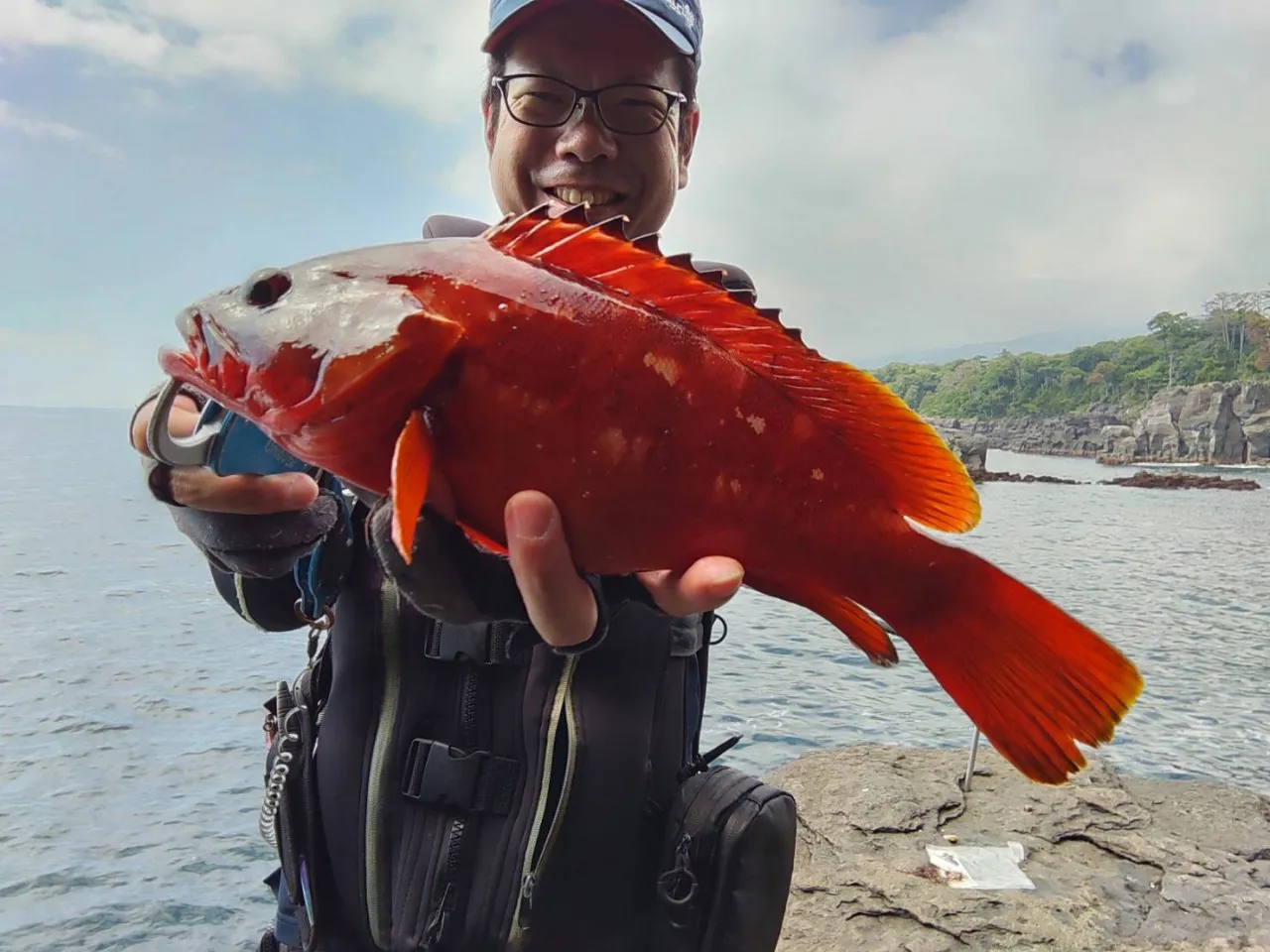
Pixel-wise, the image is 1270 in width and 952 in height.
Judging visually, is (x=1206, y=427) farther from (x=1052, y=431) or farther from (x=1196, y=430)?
A: (x=1052, y=431)

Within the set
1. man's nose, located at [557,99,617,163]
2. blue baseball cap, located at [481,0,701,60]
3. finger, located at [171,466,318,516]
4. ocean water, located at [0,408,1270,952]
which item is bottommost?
ocean water, located at [0,408,1270,952]

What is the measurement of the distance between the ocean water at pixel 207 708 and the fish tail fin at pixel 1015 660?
7.01 feet

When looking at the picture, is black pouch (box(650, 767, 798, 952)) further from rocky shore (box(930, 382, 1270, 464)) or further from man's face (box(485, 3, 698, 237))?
rocky shore (box(930, 382, 1270, 464))

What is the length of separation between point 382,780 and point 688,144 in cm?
221

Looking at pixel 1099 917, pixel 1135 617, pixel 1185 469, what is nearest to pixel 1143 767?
pixel 1099 917

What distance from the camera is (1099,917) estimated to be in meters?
5.00

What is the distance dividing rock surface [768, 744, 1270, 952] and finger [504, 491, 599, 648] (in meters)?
4.00

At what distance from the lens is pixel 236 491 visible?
5.34ft

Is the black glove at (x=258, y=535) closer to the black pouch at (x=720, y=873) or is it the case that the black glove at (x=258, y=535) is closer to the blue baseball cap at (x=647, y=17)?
the black pouch at (x=720, y=873)

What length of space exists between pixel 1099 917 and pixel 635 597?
4.73 meters

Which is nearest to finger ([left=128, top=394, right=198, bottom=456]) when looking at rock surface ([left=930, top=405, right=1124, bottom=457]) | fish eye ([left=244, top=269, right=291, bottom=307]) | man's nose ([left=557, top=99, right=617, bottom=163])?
fish eye ([left=244, top=269, right=291, bottom=307])

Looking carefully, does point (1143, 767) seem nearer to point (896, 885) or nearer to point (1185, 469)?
point (896, 885)

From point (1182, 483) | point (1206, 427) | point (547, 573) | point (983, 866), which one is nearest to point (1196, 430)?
point (1206, 427)

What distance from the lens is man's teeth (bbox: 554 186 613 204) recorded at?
243 cm
